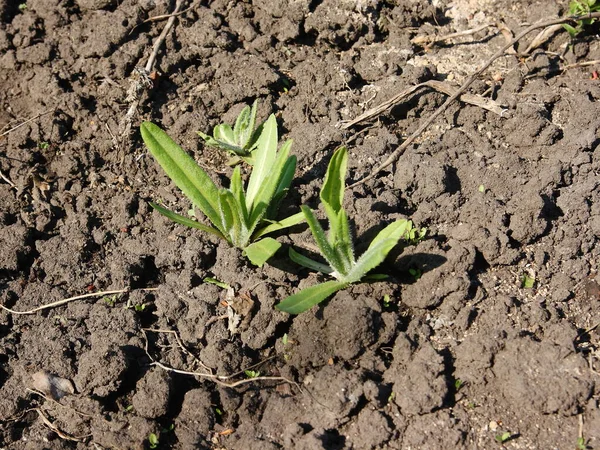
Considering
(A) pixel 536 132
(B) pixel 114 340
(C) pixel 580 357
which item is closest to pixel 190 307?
(B) pixel 114 340

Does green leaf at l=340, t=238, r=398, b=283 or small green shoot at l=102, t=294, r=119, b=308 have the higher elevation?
small green shoot at l=102, t=294, r=119, b=308

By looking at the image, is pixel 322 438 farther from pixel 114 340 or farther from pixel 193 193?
pixel 193 193

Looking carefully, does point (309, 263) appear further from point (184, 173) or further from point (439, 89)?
point (439, 89)

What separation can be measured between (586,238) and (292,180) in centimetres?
133

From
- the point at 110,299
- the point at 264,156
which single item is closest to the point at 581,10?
the point at 264,156

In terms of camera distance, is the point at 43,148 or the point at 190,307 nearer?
the point at 190,307

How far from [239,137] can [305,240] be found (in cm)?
66

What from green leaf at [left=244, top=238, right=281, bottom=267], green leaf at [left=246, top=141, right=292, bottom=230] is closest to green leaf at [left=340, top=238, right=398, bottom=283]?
green leaf at [left=244, top=238, right=281, bottom=267]

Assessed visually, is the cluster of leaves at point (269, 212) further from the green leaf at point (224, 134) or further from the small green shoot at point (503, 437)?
the small green shoot at point (503, 437)

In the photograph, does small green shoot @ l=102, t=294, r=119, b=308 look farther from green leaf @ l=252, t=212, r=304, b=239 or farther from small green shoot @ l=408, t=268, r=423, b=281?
small green shoot @ l=408, t=268, r=423, b=281

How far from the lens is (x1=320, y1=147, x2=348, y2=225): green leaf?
259cm

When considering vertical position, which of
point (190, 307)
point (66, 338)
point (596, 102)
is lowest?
point (596, 102)

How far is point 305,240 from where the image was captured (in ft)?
9.31

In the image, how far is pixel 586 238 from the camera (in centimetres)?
275
